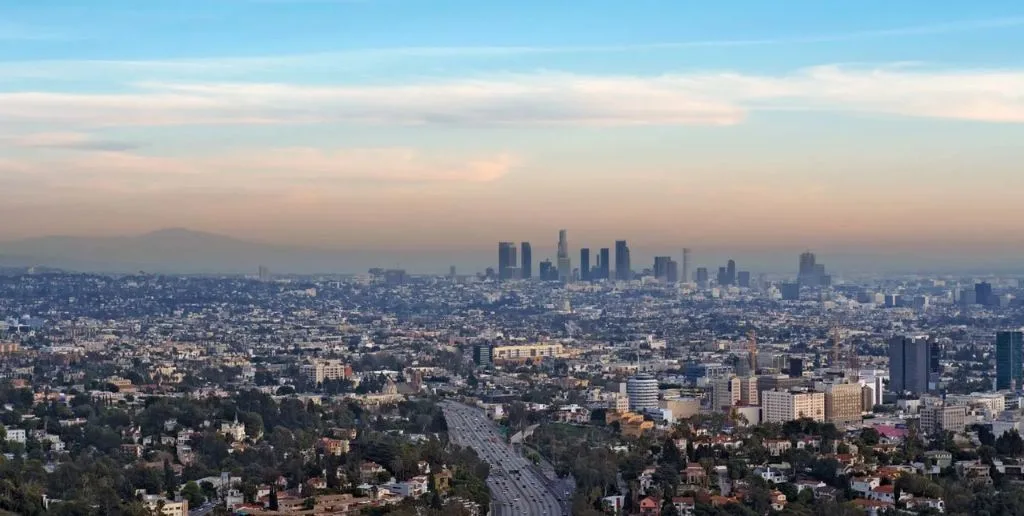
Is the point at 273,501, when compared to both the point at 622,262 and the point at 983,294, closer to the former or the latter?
the point at 983,294

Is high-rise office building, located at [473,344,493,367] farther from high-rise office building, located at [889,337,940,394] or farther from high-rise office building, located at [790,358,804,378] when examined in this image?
high-rise office building, located at [889,337,940,394]

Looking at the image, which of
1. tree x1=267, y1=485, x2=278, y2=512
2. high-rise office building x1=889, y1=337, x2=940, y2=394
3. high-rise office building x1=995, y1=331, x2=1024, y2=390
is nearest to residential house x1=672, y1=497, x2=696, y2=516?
tree x1=267, y1=485, x2=278, y2=512

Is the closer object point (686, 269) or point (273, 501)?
point (273, 501)

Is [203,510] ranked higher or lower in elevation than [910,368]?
lower

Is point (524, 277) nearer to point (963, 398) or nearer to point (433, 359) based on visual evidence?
point (433, 359)

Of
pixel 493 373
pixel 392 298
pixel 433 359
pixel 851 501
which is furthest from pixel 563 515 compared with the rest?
pixel 392 298

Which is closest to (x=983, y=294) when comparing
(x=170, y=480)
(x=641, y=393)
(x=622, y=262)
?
(x=622, y=262)
